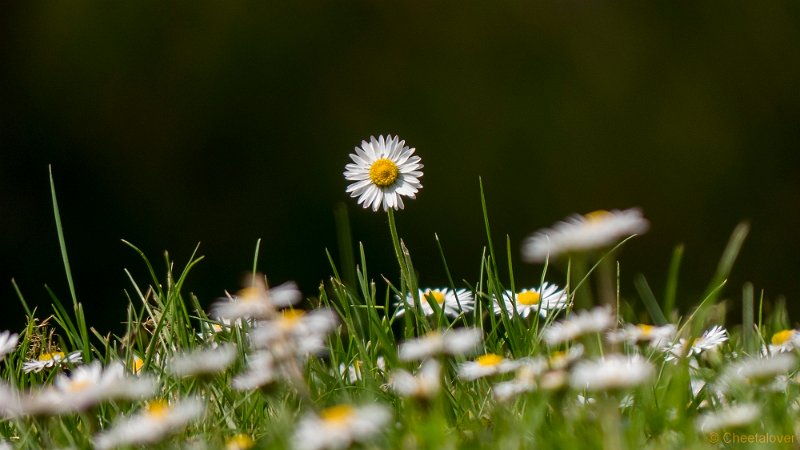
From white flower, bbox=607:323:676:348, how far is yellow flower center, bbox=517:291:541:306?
159 millimetres

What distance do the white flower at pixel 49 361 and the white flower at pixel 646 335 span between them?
65 cm

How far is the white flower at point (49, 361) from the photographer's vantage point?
1.25 m

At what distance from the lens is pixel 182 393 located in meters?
1.15

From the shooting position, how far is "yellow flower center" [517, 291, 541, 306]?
1.31 meters

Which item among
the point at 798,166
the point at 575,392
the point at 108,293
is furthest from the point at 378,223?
the point at 575,392

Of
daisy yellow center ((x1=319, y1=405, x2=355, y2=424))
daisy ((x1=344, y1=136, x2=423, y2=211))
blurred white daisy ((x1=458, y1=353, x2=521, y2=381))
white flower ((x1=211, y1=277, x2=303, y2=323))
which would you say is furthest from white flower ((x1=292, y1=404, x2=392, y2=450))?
daisy ((x1=344, y1=136, x2=423, y2=211))

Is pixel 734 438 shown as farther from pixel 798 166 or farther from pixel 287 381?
pixel 798 166

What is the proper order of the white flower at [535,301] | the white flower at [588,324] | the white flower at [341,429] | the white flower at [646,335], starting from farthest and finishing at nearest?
the white flower at [535,301] < the white flower at [646,335] < the white flower at [588,324] < the white flower at [341,429]

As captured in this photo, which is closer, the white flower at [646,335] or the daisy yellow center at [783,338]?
the white flower at [646,335]

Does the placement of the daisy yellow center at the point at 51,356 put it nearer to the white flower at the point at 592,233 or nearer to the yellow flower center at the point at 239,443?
the yellow flower center at the point at 239,443

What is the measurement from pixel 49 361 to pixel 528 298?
0.62m

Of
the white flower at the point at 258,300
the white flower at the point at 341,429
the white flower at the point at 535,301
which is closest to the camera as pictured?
the white flower at the point at 341,429

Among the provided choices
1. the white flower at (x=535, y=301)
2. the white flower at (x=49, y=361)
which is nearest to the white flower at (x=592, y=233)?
the white flower at (x=535, y=301)

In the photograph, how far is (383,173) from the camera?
1193 millimetres
